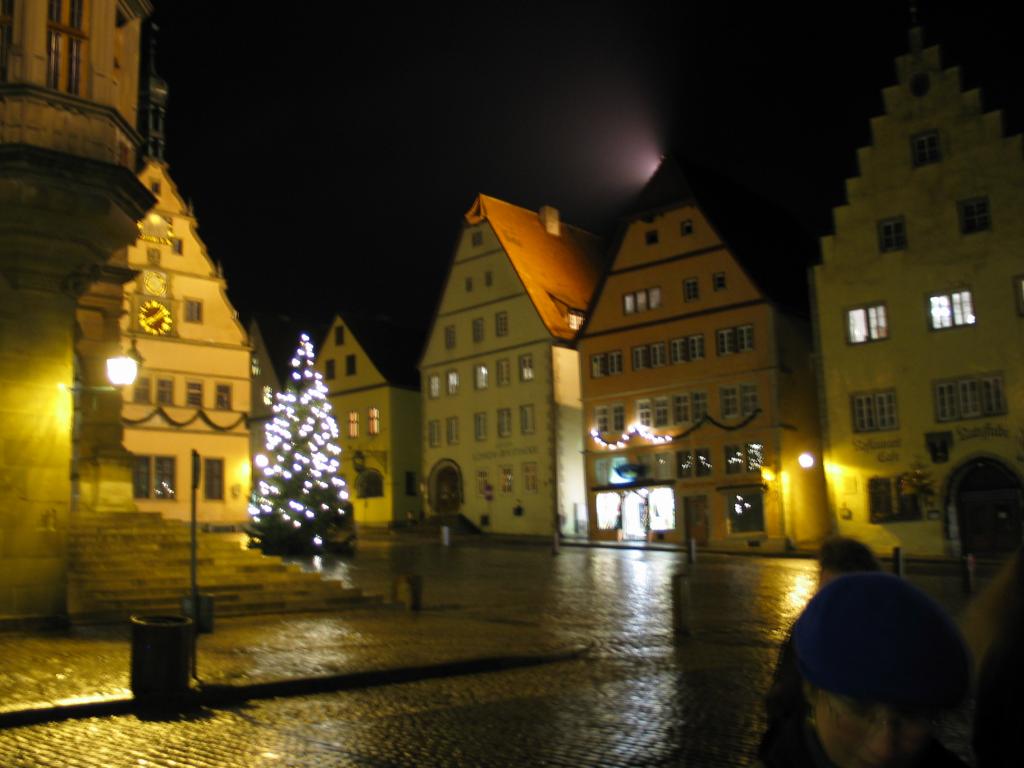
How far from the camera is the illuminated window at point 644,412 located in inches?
2014

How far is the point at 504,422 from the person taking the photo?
188 ft

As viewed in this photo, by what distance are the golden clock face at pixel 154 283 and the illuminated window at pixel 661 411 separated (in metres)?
22.2

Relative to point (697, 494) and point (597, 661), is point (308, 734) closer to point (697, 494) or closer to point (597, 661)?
point (597, 661)

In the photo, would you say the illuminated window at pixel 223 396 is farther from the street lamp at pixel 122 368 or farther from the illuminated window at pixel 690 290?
the street lamp at pixel 122 368

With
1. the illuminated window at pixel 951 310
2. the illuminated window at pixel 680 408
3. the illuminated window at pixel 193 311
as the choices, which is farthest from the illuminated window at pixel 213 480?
the illuminated window at pixel 951 310

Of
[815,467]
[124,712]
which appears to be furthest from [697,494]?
[124,712]

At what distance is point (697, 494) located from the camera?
48344 millimetres

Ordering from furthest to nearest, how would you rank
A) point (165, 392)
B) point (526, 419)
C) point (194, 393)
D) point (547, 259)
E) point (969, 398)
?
point (547, 259), point (526, 419), point (194, 393), point (165, 392), point (969, 398)

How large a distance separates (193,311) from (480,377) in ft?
52.0

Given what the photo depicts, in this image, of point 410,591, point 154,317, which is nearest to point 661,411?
point 154,317

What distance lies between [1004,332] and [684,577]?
26.9 m

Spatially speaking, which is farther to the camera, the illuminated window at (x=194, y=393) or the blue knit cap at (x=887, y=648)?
the illuminated window at (x=194, y=393)

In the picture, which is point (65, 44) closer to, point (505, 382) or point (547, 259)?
point (505, 382)

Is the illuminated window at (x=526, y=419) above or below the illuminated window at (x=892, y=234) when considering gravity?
below
